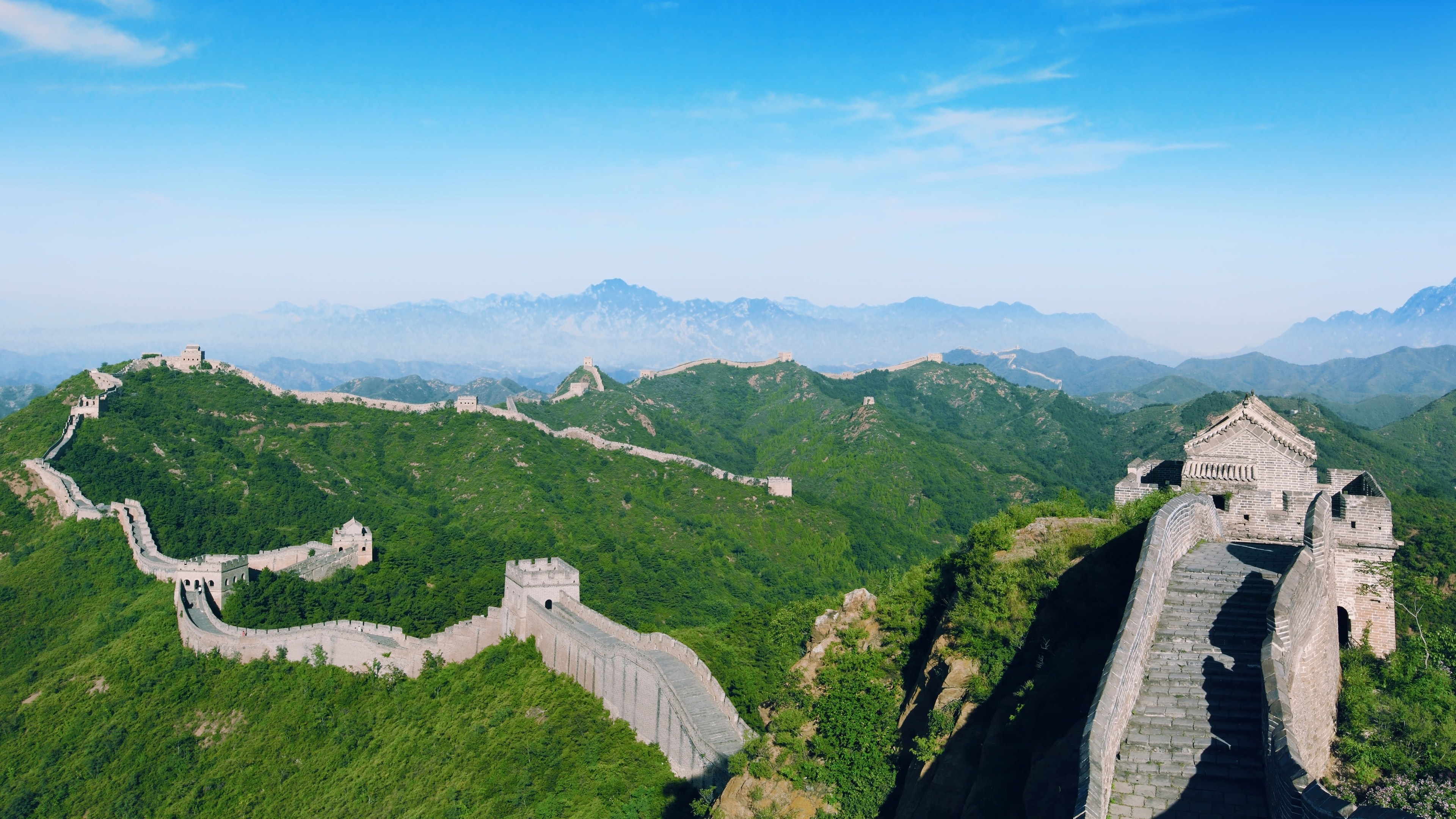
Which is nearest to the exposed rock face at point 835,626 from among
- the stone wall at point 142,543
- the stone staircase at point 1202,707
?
the stone staircase at point 1202,707

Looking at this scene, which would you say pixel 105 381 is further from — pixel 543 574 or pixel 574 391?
pixel 543 574

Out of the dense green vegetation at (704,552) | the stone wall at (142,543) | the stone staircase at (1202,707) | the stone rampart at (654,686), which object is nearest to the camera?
the stone staircase at (1202,707)

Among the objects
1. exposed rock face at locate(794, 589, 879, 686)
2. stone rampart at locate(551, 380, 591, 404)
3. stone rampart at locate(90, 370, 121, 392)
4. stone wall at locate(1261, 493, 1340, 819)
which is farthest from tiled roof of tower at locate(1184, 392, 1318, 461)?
stone rampart at locate(551, 380, 591, 404)

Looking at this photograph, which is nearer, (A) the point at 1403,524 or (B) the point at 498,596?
(A) the point at 1403,524

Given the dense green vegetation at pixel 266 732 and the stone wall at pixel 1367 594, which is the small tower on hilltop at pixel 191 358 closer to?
the dense green vegetation at pixel 266 732

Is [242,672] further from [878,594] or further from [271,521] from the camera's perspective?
[878,594]

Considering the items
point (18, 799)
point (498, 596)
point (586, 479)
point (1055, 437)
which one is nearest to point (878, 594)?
point (498, 596)
